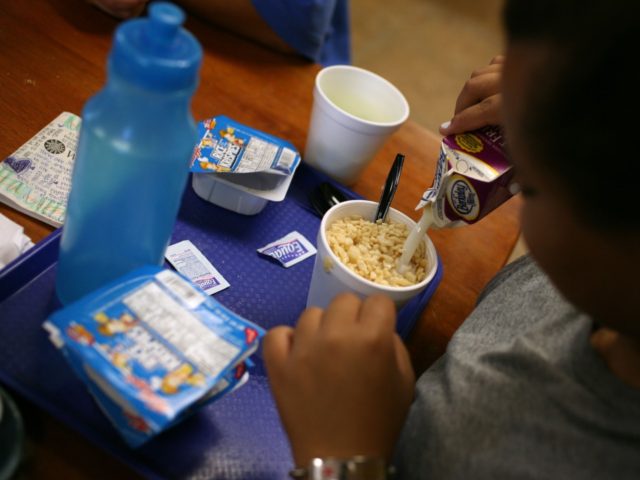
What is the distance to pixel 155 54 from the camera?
0.44m

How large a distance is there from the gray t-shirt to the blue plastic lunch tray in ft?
0.44

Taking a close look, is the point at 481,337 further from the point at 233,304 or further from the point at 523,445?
the point at 233,304

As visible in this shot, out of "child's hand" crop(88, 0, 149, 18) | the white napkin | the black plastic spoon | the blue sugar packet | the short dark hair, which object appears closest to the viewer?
the short dark hair

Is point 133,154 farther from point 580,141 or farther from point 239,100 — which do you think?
point 239,100

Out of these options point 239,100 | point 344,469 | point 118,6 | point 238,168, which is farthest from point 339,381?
point 118,6

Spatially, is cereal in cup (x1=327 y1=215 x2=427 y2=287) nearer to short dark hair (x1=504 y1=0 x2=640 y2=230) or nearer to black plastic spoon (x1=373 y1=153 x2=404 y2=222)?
black plastic spoon (x1=373 y1=153 x2=404 y2=222)

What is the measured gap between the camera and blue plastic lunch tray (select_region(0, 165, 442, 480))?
0.53m

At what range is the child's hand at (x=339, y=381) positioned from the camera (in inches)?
20.1

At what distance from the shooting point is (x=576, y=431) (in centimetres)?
50

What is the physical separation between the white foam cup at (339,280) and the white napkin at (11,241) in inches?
11.7

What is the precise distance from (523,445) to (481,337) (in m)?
0.15

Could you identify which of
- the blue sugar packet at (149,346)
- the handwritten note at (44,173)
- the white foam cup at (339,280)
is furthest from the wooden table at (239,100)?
the blue sugar packet at (149,346)

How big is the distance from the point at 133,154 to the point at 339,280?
25 centimetres

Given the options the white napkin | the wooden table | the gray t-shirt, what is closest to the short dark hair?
the gray t-shirt
